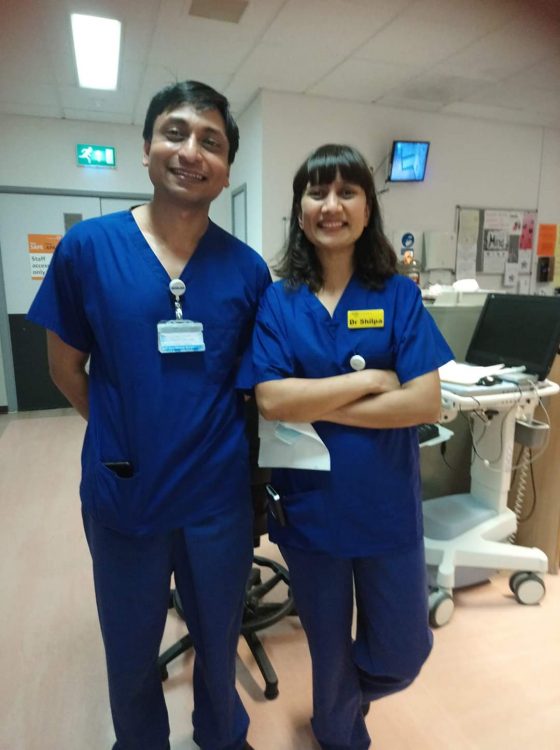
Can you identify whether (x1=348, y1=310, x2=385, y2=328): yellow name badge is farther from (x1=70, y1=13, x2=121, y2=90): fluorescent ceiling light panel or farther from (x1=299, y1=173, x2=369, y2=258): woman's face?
(x1=70, y1=13, x2=121, y2=90): fluorescent ceiling light panel

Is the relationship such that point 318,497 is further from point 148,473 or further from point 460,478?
point 460,478

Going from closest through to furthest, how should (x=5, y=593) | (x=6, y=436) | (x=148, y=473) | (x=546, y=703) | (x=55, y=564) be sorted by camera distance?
(x=148, y=473) → (x=546, y=703) → (x=5, y=593) → (x=55, y=564) → (x=6, y=436)

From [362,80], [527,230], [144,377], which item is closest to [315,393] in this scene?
[144,377]

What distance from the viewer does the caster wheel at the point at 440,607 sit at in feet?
5.80

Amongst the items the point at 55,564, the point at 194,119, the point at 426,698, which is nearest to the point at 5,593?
the point at 55,564

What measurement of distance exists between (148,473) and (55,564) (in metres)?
1.55

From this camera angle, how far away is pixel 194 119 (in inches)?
38.8

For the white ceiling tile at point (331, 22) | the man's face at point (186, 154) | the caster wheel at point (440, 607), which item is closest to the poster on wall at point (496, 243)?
the white ceiling tile at point (331, 22)

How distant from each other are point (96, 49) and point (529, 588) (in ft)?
12.0

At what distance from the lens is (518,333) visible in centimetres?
190

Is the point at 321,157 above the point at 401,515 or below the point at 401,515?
above

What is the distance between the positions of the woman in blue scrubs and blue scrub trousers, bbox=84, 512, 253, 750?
0.14 metres

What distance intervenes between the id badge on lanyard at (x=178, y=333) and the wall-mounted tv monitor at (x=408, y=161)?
351 centimetres

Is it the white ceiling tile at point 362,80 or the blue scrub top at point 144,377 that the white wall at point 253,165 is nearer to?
the white ceiling tile at point 362,80
